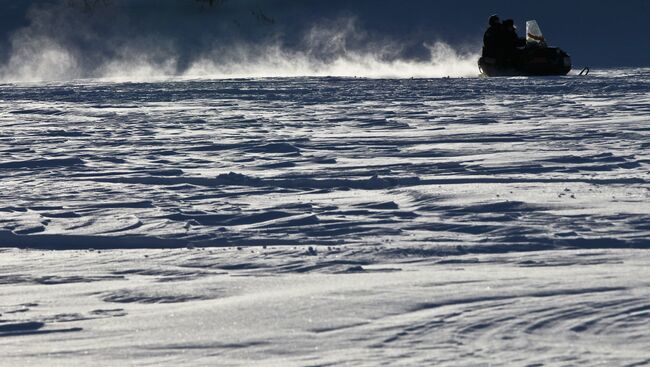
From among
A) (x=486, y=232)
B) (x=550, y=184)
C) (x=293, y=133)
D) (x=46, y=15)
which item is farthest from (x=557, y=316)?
(x=46, y=15)

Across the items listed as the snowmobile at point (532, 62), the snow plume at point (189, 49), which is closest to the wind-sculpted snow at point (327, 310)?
the snowmobile at point (532, 62)

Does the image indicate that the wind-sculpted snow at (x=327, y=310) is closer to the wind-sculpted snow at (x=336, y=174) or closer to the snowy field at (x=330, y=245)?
the snowy field at (x=330, y=245)

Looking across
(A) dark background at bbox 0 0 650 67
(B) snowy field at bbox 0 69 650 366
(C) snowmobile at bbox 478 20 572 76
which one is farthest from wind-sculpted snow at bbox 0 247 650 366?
(A) dark background at bbox 0 0 650 67

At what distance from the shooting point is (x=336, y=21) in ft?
113

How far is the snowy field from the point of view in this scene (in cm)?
327

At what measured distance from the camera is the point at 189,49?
32.0 metres

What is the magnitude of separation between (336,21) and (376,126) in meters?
23.2

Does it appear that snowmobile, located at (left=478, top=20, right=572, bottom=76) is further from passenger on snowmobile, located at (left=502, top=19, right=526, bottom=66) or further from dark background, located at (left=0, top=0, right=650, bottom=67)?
dark background, located at (left=0, top=0, right=650, bottom=67)

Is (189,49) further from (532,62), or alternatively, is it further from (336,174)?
(336,174)

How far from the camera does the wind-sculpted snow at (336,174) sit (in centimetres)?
530

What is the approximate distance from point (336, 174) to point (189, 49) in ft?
81.5

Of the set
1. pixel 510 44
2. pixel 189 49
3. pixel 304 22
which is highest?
pixel 304 22

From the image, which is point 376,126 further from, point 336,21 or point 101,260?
point 336,21

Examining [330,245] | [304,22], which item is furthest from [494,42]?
[330,245]
